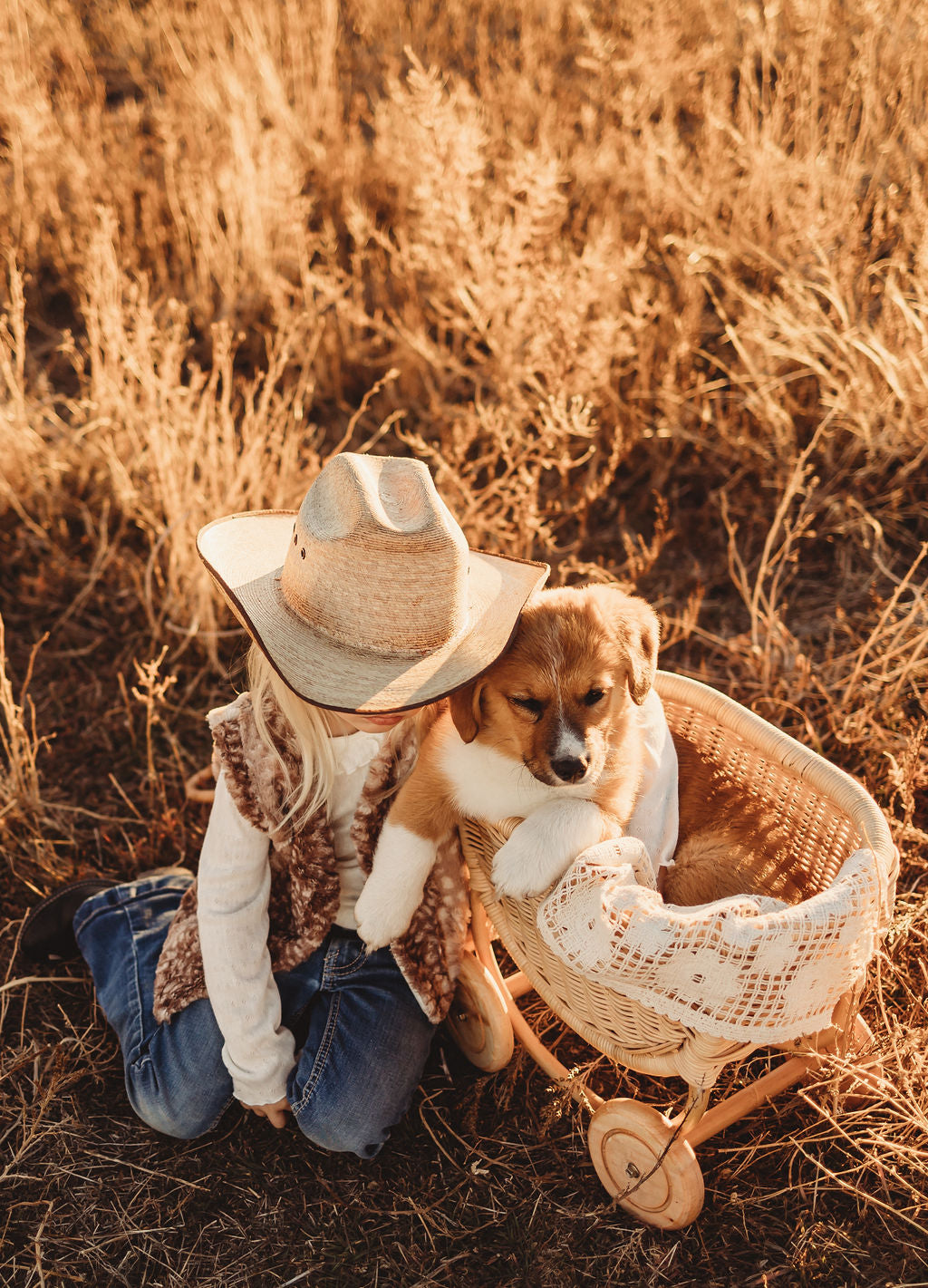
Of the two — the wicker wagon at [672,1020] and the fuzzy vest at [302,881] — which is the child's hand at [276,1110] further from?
the wicker wagon at [672,1020]

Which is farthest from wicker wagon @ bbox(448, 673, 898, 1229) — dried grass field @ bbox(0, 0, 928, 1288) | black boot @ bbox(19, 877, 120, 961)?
black boot @ bbox(19, 877, 120, 961)

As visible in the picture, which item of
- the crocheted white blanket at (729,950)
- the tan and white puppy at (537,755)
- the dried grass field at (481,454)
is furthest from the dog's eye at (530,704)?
the dried grass field at (481,454)

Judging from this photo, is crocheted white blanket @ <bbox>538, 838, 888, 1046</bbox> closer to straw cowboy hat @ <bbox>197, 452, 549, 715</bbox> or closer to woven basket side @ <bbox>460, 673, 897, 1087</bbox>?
woven basket side @ <bbox>460, 673, 897, 1087</bbox>

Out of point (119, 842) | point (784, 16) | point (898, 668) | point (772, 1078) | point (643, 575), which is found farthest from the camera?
point (784, 16)

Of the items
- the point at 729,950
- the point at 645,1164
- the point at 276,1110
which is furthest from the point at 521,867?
the point at 276,1110

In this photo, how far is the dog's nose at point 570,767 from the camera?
6.16 feet

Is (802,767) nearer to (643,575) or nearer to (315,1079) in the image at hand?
(315,1079)

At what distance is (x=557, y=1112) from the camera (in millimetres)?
2279

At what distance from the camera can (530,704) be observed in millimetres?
1979

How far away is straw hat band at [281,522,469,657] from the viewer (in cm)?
175

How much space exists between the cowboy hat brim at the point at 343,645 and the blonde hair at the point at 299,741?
22 centimetres

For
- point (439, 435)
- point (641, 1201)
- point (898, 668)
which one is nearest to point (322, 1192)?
point (641, 1201)

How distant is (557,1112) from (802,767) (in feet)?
3.23

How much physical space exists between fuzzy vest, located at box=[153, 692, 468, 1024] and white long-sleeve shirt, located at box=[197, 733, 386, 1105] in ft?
0.20
